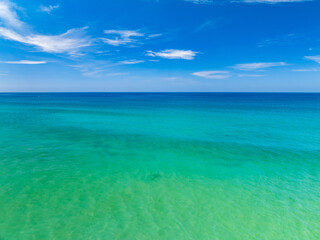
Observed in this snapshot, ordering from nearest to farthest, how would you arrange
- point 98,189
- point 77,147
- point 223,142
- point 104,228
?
1. point 104,228
2. point 98,189
3. point 77,147
4. point 223,142

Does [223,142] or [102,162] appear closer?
[102,162]

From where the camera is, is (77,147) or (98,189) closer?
(98,189)

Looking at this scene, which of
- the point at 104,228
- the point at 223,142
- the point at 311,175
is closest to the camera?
the point at 104,228

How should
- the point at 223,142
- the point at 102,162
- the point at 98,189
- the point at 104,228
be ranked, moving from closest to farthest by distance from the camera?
the point at 104,228 < the point at 98,189 < the point at 102,162 < the point at 223,142

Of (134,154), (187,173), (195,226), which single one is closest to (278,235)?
(195,226)

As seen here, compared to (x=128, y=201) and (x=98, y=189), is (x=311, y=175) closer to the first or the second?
(x=128, y=201)

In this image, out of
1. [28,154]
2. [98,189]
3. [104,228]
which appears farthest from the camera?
[28,154]

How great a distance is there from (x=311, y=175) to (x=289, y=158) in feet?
9.36

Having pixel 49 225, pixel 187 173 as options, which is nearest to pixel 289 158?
pixel 187 173

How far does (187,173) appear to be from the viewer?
36.4ft

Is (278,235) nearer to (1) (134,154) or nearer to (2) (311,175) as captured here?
(2) (311,175)

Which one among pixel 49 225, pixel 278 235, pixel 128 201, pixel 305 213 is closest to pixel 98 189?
pixel 128 201

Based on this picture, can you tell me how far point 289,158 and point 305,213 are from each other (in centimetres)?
730

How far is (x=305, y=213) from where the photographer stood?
757cm
